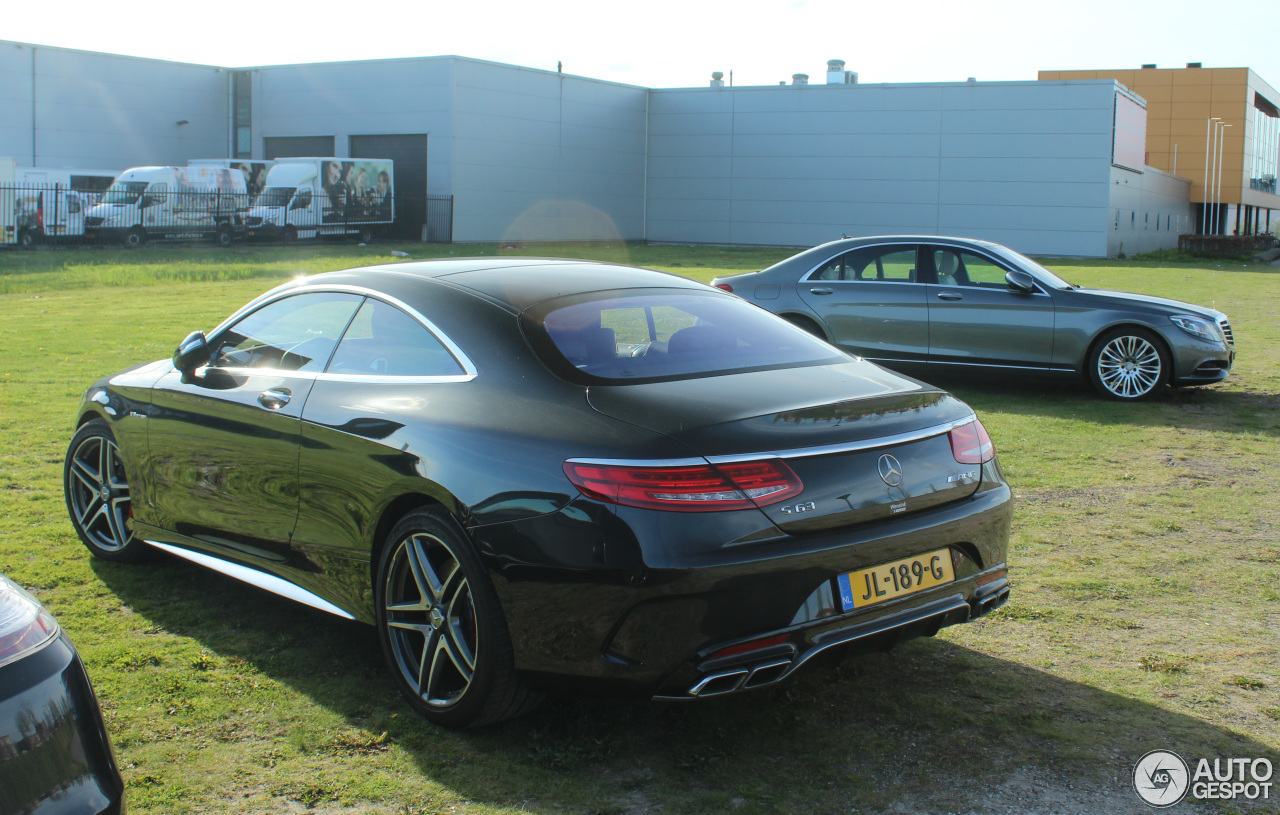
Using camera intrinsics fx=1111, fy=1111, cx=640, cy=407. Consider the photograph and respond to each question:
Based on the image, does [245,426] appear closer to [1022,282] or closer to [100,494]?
[100,494]

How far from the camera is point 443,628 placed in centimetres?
353

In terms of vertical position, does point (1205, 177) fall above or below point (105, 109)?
above

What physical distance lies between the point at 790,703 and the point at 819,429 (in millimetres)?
1076

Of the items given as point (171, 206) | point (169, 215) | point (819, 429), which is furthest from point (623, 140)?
point (819, 429)

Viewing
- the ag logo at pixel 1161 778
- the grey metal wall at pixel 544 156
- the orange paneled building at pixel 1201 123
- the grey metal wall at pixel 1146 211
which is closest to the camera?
the ag logo at pixel 1161 778

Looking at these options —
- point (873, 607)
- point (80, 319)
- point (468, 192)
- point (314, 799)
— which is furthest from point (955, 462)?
point (468, 192)

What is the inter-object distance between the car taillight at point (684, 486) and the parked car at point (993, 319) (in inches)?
312

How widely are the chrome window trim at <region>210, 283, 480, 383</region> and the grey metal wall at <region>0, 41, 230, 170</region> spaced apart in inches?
1675

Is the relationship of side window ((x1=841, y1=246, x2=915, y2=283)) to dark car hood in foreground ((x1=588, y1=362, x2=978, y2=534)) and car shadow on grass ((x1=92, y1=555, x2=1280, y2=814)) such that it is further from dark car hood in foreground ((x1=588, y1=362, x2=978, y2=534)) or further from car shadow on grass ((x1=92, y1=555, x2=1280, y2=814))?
dark car hood in foreground ((x1=588, y1=362, x2=978, y2=534))

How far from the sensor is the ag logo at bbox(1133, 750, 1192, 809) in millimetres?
3172

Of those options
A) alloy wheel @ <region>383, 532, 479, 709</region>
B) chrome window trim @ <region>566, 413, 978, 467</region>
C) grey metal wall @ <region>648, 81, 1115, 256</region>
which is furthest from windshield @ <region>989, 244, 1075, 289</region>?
grey metal wall @ <region>648, 81, 1115, 256</region>

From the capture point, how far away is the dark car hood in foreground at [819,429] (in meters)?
3.18

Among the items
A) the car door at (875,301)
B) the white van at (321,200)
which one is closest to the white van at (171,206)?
the white van at (321,200)

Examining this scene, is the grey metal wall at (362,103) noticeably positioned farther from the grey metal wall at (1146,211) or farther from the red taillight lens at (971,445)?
the red taillight lens at (971,445)
